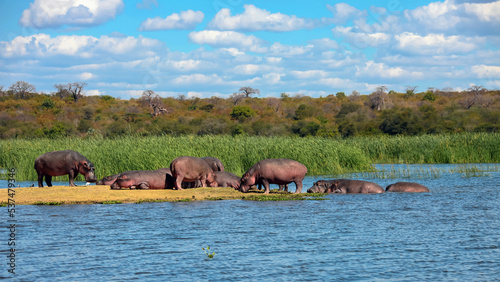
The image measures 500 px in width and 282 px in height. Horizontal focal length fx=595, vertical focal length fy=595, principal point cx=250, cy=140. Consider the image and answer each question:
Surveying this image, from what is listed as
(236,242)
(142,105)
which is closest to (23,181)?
(236,242)

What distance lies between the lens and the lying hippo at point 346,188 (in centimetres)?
1781

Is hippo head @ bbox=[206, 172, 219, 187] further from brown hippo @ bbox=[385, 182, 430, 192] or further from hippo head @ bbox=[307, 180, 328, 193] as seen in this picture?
brown hippo @ bbox=[385, 182, 430, 192]

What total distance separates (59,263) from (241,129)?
172 feet

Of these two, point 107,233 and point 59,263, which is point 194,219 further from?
point 59,263

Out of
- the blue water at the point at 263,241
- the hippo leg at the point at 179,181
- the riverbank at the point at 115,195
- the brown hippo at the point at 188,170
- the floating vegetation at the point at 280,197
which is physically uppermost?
the brown hippo at the point at 188,170

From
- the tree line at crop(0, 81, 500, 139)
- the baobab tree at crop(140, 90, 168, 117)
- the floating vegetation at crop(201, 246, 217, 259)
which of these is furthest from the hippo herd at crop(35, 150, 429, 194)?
the baobab tree at crop(140, 90, 168, 117)

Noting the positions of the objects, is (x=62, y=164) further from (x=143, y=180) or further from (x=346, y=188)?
(x=346, y=188)

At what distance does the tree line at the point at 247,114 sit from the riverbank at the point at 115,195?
22.7m

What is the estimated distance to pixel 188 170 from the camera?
56.2ft

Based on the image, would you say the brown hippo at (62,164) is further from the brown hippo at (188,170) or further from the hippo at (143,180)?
the brown hippo at (188,170)

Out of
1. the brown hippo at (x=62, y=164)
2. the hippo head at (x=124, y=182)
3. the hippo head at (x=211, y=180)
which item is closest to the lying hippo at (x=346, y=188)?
the hippo head at (x=211, y=180)

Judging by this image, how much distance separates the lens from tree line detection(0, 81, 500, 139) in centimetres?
5725

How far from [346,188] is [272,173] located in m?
2.81

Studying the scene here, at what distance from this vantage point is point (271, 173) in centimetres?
1645
